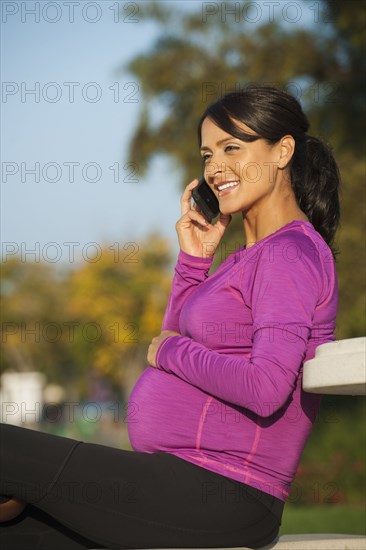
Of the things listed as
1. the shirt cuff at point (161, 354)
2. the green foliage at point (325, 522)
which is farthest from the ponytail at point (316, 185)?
the green foliage at point (325, 522)

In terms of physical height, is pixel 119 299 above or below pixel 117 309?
above

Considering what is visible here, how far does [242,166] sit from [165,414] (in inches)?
34.2

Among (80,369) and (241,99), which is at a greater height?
(241,99)

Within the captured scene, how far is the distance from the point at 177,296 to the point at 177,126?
33.7 ft

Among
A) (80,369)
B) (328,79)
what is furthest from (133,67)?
(80,369)

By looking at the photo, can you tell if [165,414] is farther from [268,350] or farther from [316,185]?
[316,185]

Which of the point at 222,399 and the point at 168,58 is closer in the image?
the point at 222,399

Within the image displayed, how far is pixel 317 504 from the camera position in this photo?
465 inches

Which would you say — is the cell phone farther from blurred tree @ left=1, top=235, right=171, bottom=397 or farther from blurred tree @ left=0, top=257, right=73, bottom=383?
blurred tree @ left=0, top=257, right=73, bottom=383

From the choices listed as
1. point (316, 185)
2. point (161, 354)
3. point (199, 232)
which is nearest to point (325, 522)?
point (199, 232)

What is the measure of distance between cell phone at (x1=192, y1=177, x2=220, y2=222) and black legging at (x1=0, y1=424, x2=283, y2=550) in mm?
1284

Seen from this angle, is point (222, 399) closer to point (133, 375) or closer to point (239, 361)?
point (239, 361)

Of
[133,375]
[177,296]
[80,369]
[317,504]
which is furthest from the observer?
[80,369]

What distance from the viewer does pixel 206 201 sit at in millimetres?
3582
